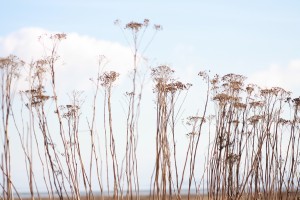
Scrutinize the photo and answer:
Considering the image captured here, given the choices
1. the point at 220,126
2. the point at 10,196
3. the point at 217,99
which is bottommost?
the point at 10,196

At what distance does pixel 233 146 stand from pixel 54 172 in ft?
6.67

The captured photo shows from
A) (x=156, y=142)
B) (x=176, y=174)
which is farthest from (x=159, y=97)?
(x=176, y=174)

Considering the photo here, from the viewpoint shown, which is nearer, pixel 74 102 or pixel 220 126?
pixel 220 126

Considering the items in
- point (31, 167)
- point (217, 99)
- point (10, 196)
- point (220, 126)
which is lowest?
point (10, 196)

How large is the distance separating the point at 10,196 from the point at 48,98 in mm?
1122

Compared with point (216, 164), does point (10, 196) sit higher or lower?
lower

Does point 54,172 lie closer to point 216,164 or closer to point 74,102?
point 74,102

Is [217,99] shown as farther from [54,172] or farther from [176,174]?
[54,172]

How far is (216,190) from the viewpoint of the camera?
4.93 meters

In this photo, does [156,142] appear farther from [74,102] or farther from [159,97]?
[74,102]

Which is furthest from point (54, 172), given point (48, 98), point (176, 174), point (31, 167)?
point (176, 174)

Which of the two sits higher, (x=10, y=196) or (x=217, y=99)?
(x=217, y=99)

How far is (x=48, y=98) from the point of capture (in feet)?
16.0

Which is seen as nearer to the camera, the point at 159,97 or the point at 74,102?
the point at 159,97
